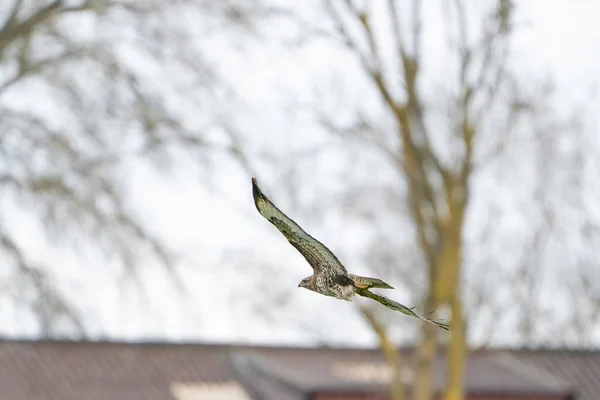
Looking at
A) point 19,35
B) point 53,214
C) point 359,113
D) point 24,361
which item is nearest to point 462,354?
point 359,113

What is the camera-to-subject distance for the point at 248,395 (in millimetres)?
18906

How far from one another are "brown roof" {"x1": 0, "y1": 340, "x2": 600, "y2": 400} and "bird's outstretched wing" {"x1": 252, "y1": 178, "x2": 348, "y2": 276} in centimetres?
1538

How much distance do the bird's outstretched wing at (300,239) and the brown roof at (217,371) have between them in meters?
15.4

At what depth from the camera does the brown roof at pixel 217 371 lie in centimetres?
1772

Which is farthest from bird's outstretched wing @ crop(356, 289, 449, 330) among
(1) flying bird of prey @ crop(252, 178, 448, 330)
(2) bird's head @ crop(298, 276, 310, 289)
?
(2) bird's head @ crop(298, 276, 310, 289)

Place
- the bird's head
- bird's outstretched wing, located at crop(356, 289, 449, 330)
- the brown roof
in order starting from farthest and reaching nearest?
1. the brown roof
2. the bird's head
3. bird's outstretched wing, located at crop(356, 289, 449, 330)

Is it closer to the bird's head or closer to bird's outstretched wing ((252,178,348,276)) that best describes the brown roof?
the bird's head

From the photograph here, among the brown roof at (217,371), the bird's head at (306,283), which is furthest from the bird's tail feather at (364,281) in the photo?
the brown roof at (217,371)

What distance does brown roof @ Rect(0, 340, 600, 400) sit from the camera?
17.7m

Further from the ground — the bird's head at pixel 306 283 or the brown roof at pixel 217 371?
the brown roof at pixel 217 371

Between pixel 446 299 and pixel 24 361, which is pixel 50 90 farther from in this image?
pixel 24 361

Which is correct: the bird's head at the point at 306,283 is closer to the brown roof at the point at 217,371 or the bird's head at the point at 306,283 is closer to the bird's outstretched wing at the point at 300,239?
the bird's outstretched wing at the point at 300,239

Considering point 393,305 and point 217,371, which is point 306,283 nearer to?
point 393,305

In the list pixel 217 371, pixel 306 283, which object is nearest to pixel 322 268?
pixel 306 283
